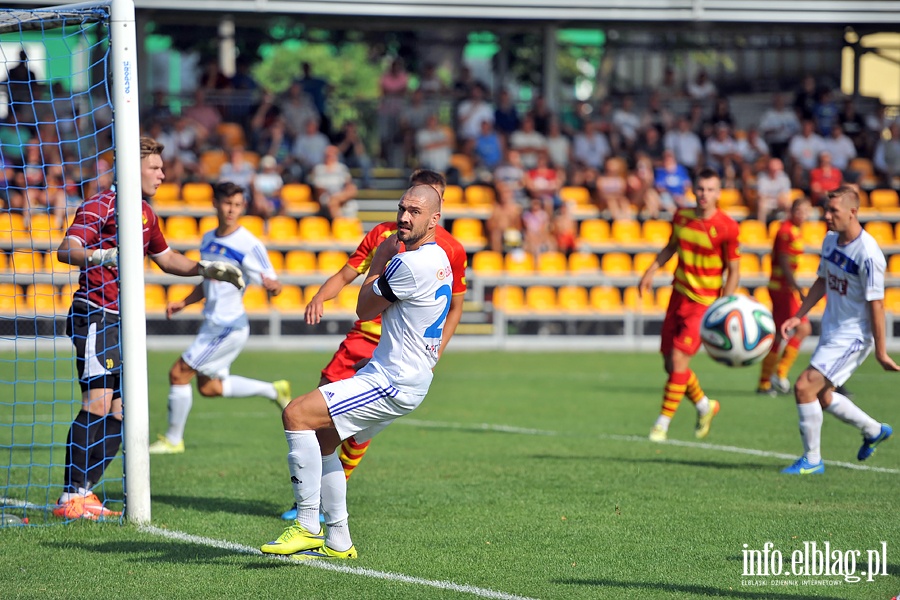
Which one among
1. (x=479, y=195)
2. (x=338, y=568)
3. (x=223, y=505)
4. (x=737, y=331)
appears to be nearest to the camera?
(x=338, y=568)

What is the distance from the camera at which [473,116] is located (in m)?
24.1

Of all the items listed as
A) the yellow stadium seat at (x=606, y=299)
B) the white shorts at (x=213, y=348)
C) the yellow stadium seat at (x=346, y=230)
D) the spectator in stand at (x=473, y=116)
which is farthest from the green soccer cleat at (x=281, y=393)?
the spectator in stand at (x=473, y=116)

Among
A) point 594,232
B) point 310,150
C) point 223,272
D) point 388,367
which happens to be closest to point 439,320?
point 388,367

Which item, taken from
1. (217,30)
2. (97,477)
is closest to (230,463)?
(97,477)

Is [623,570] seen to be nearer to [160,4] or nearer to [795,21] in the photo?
[160,4]

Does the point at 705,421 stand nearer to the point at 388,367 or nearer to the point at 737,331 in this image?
the point at 737,331

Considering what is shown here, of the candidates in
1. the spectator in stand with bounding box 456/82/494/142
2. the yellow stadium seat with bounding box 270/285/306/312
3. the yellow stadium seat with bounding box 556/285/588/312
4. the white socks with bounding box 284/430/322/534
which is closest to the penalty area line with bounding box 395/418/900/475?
the white socks with bounding box 284/430/322/534

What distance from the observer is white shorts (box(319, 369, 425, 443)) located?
5445mm

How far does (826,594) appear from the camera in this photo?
5098 mm

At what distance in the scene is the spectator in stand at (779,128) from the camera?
968 inches

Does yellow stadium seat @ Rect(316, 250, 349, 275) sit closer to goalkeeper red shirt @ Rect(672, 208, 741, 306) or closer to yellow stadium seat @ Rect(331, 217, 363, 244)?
yellow stadium seat @ Rect(331, 217, 363, 244)

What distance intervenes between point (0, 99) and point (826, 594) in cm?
1982

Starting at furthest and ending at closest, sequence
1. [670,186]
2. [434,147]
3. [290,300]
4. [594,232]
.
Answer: [434,147]
[670,186]
[594,232]
[290,300]

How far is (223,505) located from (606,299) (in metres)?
14.3
